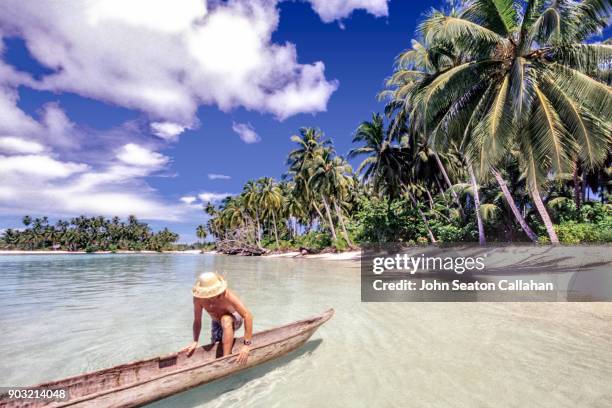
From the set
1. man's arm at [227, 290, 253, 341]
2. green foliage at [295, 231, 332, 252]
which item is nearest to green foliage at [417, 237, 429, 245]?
green foliage at [295, 231, 332, 252]

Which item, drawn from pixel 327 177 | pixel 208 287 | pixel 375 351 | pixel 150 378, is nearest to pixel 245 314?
pixel 208 287

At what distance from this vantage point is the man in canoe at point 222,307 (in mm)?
4258

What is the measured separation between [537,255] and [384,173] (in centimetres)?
1586

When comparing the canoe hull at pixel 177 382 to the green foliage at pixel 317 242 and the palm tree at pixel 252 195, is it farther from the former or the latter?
the palm tree at pixel 252 195

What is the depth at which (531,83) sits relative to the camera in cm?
1038

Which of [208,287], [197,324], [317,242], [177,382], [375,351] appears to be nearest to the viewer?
[177,382]

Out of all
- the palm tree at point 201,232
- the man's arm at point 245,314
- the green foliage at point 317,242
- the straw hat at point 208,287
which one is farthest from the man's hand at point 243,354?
the palm tree at point 201,232

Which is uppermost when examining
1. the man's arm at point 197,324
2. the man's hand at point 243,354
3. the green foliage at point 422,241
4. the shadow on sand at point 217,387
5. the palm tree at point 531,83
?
the palm tree at point 531,83

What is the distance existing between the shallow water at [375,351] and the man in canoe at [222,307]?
683 mm

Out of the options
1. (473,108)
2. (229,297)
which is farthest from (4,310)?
(473,108)

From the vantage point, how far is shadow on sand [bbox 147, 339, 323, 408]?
4188 millimetres

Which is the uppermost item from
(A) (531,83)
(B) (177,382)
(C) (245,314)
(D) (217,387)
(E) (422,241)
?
(A) (531,83)

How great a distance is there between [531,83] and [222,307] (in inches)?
462

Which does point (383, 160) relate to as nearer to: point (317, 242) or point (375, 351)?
point (317, 242)
